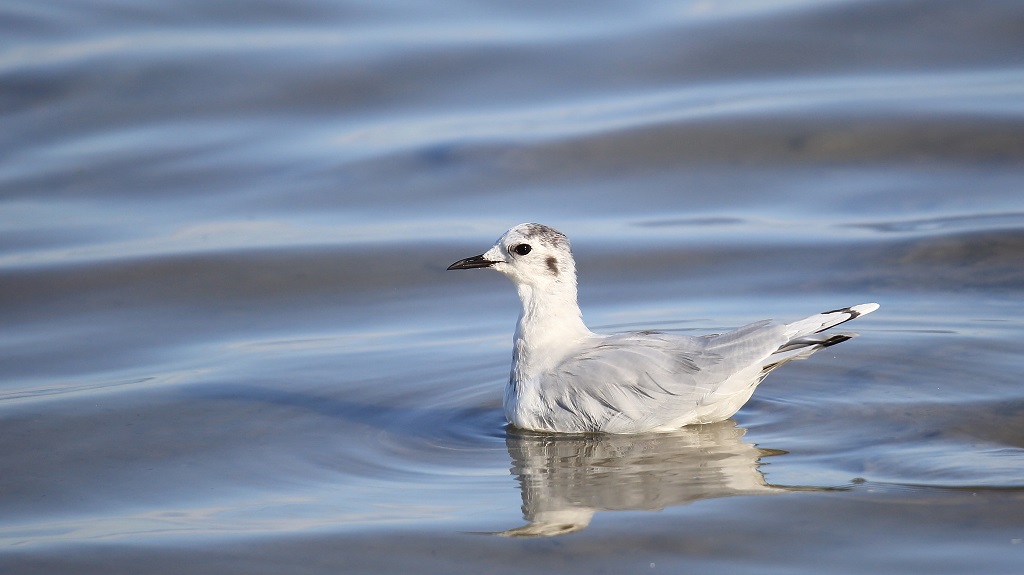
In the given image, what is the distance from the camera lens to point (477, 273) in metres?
10.7

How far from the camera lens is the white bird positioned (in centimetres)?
705

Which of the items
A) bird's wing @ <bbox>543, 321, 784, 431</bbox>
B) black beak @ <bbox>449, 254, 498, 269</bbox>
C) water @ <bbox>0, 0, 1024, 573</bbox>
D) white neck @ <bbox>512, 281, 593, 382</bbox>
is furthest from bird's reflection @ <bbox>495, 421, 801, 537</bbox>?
black beak @ <bbox>449, 254, 498, 269</bbox>

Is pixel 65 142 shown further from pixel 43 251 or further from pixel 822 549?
pixel 822 549

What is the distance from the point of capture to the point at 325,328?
9.53 meters

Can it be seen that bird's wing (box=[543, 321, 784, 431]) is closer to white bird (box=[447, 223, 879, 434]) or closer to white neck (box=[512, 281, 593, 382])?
white bird (box=[447, 223, 879, 434])

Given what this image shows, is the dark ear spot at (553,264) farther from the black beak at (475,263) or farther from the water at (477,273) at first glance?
the water at (477,273)

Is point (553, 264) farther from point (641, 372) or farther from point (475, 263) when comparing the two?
point (641, 372)

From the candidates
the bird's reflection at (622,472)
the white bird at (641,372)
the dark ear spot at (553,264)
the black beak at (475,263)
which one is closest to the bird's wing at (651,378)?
the white bird at (641,372)

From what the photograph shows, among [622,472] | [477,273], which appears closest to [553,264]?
[622,472]

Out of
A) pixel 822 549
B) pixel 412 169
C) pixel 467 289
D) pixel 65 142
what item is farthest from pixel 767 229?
pixel 65 142

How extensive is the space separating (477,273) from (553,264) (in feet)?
9.80

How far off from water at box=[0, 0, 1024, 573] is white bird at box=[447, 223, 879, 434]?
0.16 meters

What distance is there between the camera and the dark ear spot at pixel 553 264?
7.77 metres

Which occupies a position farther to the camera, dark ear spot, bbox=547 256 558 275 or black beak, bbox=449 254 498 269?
dark ear spot, bbox=547 256 558 275
